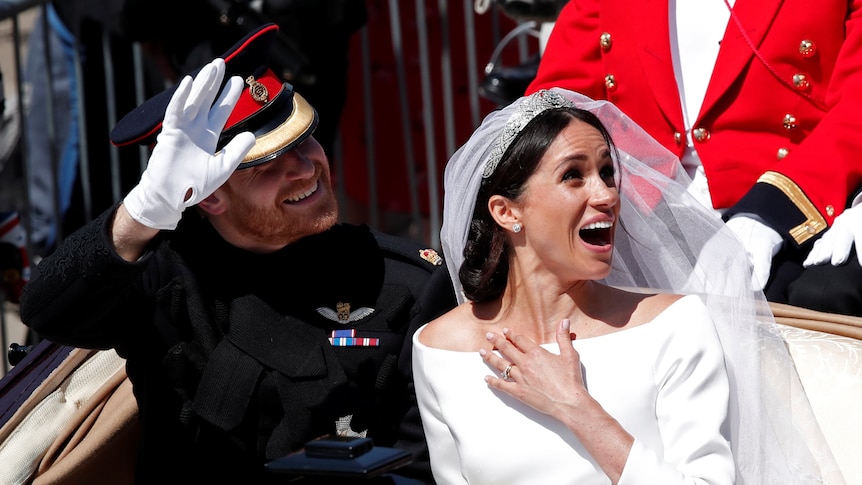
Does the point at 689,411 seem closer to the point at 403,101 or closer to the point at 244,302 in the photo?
the point at 244,302

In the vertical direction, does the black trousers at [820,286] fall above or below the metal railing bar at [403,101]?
above

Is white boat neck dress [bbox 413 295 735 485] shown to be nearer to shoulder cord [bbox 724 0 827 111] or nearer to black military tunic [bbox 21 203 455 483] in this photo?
black military tunic [bbox 21 203 455 483]

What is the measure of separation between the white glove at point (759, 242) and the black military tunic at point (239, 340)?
69 cm

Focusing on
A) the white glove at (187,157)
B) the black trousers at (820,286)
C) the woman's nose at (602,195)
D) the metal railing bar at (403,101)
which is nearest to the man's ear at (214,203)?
the white glove at (187,157)

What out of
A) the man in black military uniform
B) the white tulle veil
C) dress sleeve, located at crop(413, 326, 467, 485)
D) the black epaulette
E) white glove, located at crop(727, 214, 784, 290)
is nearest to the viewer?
the white tulle veil

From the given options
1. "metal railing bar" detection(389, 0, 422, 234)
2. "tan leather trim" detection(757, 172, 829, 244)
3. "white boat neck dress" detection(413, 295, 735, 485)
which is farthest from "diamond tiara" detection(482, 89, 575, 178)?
"metal railing bar" detection(389, 0, 422, 234)

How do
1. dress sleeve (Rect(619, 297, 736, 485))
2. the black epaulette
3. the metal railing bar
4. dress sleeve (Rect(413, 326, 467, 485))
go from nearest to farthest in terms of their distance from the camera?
1. dress sleeve (Rect(619, 297, 736, 485))
2. dress sleeve (Rect(413, 326, 467, 485))
3. the black epaulette
4. the metal railing bar

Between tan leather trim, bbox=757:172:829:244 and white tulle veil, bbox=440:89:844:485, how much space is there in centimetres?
31

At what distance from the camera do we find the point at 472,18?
5508mm

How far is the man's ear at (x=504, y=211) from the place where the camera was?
110 inches

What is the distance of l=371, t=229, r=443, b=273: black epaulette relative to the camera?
3.26 meters

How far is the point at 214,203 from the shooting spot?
3.11 metres

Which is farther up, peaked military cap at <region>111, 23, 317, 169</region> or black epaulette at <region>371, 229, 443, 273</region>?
peaked military cap at <region>111, 23, 317, 169</region>

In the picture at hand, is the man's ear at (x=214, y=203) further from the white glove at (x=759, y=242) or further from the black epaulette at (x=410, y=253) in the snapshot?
the white glove at (x=759, y=242)
